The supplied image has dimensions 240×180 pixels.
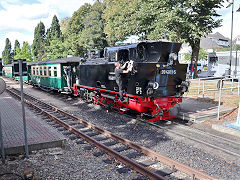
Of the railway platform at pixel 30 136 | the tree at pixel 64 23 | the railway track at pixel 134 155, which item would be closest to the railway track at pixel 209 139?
the railway track at pixel 134 155

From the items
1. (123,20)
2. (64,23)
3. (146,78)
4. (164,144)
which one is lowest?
(164,144)

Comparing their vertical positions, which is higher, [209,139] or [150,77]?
[150,77]

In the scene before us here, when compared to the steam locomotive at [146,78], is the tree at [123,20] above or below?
above

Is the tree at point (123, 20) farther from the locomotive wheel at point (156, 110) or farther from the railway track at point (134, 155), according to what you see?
the railway track at point (134, 155)

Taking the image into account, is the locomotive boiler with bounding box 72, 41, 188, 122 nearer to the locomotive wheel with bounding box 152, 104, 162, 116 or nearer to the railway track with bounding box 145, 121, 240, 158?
the locomotive wheel with bounding box 152, 104, 162, 116

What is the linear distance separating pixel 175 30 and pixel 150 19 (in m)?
3.06

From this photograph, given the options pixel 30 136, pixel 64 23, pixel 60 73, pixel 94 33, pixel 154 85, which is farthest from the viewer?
pixel 64 23

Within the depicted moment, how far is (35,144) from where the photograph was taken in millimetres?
5887

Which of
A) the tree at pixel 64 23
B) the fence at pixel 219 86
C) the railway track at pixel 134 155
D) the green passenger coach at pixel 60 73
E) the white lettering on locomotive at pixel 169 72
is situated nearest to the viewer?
the railway track at pixel 134 155

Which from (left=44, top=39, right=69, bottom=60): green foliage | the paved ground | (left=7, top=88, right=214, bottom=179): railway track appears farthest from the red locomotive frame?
(left=44, top=39, right=69, bottom=60): green foliage

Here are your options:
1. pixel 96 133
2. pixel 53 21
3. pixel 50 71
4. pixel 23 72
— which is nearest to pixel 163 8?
pixel 50 71

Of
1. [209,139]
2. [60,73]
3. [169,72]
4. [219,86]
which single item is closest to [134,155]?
[209,139]

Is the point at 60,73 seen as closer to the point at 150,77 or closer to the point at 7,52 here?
the point at 150,77

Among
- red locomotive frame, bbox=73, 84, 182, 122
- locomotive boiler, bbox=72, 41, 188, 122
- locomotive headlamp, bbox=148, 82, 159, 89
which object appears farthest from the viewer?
red locomotive frame, bbox=73, 84, 182, 122
